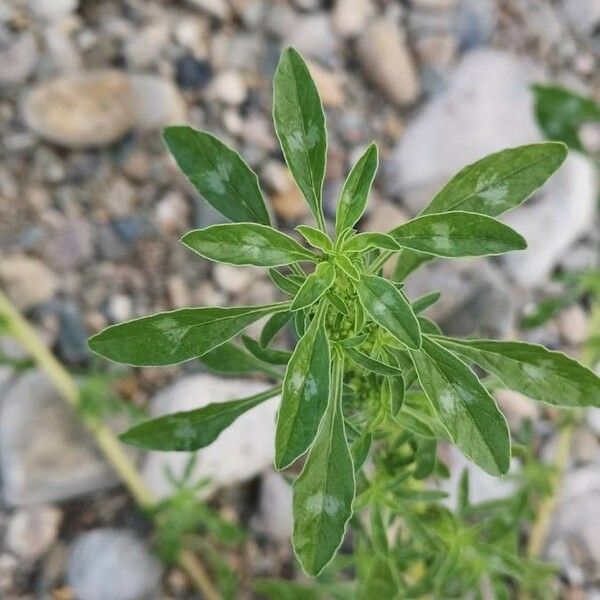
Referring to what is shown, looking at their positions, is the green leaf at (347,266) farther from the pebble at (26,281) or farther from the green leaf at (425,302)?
the pebble at (26,281)

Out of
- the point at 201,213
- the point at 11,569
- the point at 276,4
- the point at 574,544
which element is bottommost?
the point at 11,569

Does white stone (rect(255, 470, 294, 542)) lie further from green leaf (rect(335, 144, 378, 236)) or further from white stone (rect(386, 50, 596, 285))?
green leaf (rect(335, 144, 378, 236))

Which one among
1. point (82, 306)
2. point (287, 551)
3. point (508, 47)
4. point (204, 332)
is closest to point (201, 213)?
point (82, 306)

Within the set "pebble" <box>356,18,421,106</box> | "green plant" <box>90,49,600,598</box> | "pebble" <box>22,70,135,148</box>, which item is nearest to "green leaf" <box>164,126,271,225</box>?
"green plant" <box>90,49,600,598</box>

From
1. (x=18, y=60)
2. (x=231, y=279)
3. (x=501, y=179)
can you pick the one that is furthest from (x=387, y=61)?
(x=501, y=179)

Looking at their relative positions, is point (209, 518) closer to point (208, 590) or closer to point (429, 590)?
point (208, 590)

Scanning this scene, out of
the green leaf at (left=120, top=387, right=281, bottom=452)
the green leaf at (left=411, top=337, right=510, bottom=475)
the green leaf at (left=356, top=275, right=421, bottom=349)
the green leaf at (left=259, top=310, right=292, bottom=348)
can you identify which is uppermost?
the green leaf at (left=356, top=275, right=421, bottom=349)

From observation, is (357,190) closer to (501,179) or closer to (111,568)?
(501,179)

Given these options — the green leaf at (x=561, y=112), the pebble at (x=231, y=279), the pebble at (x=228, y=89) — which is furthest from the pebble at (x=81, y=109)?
the green leaf at (x=561, y=112)
